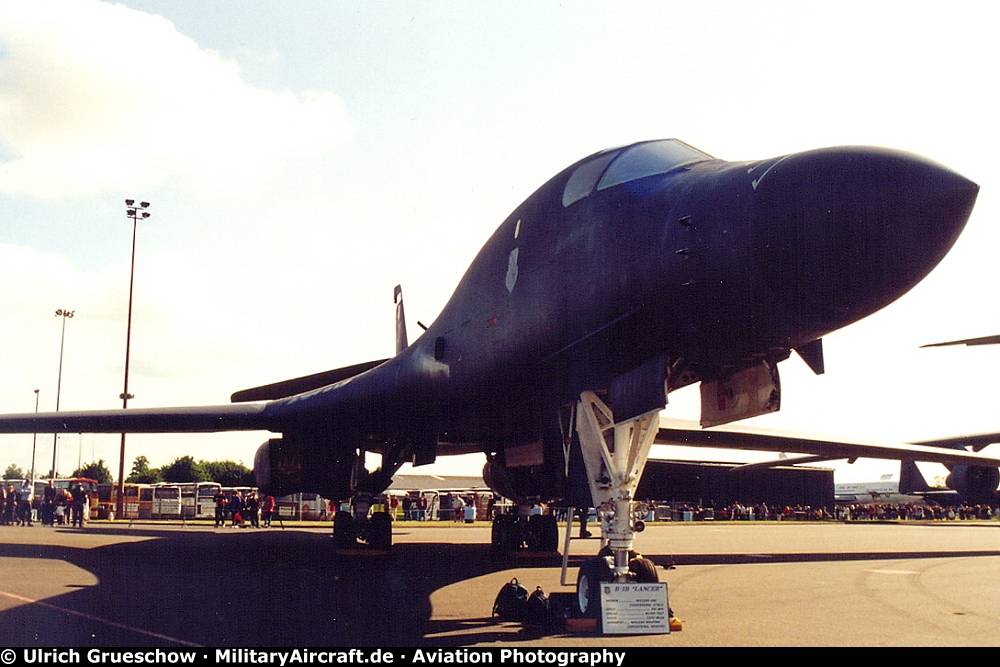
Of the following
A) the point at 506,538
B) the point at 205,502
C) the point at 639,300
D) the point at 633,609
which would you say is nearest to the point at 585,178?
the point at 639,300

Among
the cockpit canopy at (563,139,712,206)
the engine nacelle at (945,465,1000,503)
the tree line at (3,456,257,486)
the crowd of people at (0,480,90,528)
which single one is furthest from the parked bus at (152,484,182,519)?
the tree line at (3,456,257,486)

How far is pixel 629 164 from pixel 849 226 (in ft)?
7.94

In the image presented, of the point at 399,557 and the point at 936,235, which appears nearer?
the point at 936,235

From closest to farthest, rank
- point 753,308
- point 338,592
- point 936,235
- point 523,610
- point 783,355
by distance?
point 936,235 < point 753,308 < point 783,355 < point 523,610 < point 338,592

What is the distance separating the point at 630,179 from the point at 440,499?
131ft

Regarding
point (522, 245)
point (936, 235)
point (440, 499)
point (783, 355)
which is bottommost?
point (440, 499)

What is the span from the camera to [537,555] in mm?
14102

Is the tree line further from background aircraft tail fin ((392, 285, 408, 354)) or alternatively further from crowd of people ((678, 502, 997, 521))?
background aircraft tail fin ((392, 285, 408, 354))

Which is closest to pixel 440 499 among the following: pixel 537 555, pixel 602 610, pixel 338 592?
pixel 537 555

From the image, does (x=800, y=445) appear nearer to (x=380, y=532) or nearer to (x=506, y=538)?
(x=506, y=538)

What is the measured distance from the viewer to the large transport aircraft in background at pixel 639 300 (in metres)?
4.69
